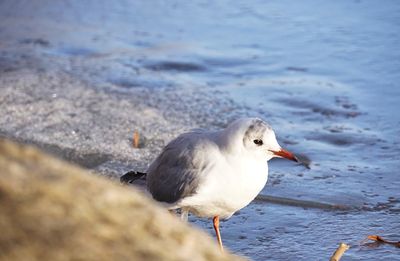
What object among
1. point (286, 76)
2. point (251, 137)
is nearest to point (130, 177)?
point (251, 137)

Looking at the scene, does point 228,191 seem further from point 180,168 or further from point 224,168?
point 180,168

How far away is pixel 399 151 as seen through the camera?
721 centimetres

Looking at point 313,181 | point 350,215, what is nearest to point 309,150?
point 313,181

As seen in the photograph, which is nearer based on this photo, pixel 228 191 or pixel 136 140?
pixel 228 191

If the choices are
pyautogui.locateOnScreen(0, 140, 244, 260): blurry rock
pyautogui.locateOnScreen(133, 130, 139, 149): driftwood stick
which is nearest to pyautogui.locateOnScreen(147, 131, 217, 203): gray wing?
pyautogui.locateOnScreen(133, 130, 139, 149): driftwood stick

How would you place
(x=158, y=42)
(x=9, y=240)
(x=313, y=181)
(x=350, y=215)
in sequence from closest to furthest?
(x=9, y=240) < (x=350, y=215) < (x=313, y=181) < (x=158, y=42)

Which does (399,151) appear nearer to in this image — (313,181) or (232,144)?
(313,181)

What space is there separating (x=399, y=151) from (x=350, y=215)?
132 cm

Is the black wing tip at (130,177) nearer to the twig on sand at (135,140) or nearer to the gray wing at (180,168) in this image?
the gray wing at (180,168)

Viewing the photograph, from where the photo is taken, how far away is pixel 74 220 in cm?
254

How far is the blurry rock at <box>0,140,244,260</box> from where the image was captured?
8.16ft

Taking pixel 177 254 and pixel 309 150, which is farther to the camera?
pixel 309 150

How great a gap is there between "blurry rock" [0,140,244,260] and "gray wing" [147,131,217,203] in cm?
234

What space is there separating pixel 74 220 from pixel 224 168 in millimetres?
2540
